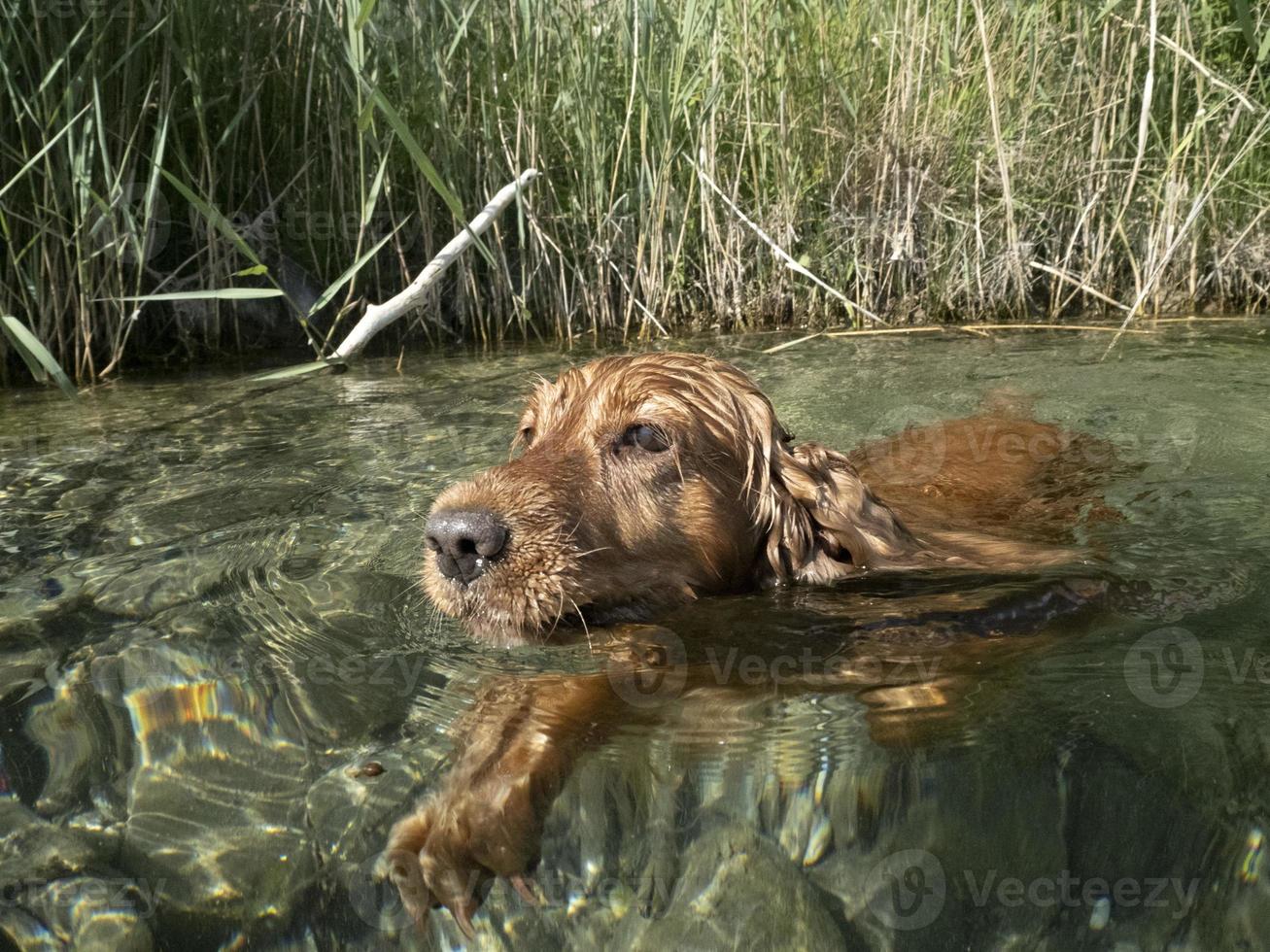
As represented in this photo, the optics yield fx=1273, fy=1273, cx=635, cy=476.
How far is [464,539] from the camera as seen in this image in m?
2.92

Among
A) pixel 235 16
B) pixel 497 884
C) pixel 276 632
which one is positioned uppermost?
pixel 235 16

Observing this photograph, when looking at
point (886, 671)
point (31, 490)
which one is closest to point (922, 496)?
point (886, 671)

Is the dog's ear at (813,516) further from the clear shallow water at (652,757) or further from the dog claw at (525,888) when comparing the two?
the dog claw at (525,888)

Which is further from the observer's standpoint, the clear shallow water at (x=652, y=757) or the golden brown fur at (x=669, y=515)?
the golden brown fur at (x=669, y=515)

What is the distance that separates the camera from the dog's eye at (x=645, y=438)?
11.2 feet

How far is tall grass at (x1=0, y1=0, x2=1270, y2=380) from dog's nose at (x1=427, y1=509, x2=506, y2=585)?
14.2ft

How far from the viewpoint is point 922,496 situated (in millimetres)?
4137

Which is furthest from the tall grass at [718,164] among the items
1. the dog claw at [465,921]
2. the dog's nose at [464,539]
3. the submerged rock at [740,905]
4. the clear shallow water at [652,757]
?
the dog claw at [465,921]

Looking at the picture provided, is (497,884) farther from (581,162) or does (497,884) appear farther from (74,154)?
(581,162)

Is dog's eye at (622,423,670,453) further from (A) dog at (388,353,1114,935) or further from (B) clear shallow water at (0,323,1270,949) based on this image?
(B) clear shallow water at (0,323,1270,949)

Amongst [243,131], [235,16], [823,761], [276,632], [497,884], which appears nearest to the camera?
[497,884]

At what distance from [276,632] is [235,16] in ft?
15.2

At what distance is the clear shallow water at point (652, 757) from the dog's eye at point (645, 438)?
0.45 metres

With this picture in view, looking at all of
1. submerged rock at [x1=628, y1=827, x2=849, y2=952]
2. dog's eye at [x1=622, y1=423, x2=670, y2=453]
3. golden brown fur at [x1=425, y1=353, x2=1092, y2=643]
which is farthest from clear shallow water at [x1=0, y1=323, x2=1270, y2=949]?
dog's eye at [x1=622, y1=423, x2=670, y2=453]
